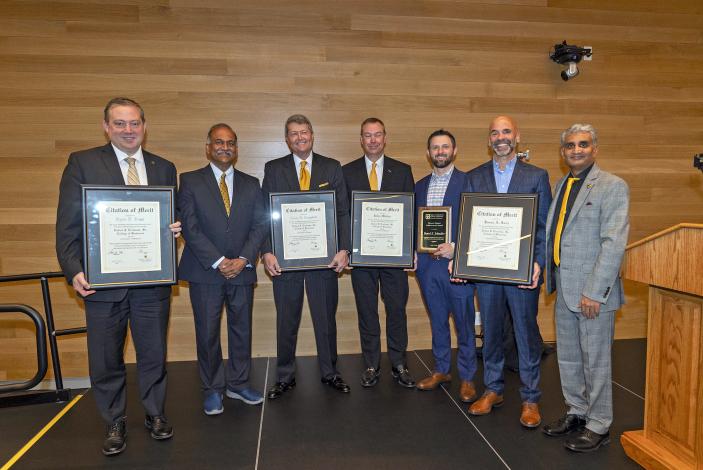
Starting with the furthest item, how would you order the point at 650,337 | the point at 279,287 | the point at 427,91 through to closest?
the point at 427,91 < the point at 279,287 < the point at 650,337

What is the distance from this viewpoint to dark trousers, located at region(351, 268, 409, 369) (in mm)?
3508

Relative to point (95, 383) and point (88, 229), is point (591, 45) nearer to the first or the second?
point (88, 229)

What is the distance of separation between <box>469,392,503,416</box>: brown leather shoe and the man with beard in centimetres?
15

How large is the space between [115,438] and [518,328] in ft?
7.95

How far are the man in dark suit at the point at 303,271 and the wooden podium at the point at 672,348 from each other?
181 centimetres

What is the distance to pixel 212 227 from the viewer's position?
309 centimetres

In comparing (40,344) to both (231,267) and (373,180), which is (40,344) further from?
A: (373,180)

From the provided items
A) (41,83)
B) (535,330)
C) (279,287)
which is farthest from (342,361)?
(41,83)

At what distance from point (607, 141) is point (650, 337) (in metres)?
2.96

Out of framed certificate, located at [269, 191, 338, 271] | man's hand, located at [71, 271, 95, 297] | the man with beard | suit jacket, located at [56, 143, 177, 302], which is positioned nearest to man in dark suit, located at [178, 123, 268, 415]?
framed certificate, located at [269, 191, 338, 271]

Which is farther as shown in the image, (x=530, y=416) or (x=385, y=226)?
(x=385, y=226)

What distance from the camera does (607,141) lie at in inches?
186

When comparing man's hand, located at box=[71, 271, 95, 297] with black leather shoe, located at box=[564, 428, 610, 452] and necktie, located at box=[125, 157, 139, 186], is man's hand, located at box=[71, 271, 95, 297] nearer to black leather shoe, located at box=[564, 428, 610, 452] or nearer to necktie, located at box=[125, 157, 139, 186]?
necktie, located at box=[125, 157, 139, 186]

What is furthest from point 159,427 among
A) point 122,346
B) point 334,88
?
point 334,88
